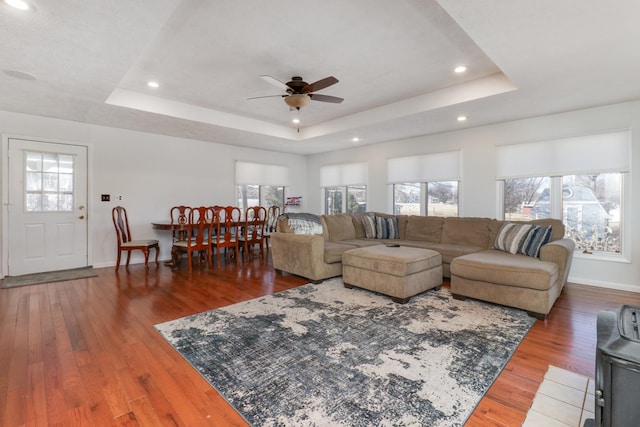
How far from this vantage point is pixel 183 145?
231 inches

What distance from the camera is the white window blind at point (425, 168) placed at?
534cm

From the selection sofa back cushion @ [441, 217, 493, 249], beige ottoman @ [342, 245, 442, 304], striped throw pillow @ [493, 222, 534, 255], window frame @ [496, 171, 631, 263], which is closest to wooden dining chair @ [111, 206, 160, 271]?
beige ottoman @ [342, 245, 442, 304]

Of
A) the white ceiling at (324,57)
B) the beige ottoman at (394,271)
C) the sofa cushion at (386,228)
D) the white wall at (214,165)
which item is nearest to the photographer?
the white ceiling at (324,57)

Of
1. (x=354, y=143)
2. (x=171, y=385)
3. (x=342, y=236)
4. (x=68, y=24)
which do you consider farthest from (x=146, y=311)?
(x=354, y=143)

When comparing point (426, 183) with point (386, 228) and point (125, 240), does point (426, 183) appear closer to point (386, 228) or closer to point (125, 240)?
point (386, 228)

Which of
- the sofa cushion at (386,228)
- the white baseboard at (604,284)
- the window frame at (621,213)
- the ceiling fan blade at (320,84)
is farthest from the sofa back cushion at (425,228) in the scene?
the ceiling fan blade at (320,84)

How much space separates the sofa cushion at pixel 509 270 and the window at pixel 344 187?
143 inches

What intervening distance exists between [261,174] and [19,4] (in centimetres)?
524

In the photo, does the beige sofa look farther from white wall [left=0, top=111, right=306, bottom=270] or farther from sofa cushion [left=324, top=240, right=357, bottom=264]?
white wall [left=0, top=111, right=306, bottom=270]

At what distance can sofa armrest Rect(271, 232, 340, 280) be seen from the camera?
401 cm

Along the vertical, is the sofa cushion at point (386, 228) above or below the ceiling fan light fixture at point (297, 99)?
below

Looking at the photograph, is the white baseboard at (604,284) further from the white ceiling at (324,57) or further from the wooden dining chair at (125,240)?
the wooden dining chair at (125,240)

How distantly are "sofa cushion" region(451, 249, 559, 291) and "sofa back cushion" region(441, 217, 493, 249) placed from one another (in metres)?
0.91

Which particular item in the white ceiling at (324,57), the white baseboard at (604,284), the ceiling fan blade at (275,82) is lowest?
the white baseboard at (604,284)
